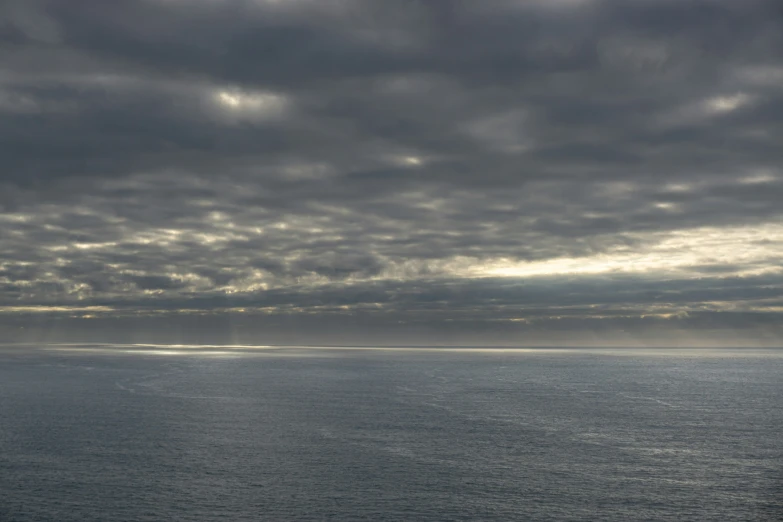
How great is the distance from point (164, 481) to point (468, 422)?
185 feet

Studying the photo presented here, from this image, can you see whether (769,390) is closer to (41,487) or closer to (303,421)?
(303,421)

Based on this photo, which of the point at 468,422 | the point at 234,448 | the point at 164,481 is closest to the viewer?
the point at 164,481

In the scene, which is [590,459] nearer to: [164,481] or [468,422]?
[468,422]

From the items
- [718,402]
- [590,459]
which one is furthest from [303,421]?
[718,402]

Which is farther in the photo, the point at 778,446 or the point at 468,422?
the point at 468,422

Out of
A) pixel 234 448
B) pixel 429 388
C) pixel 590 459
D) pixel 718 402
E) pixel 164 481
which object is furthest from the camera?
pixel 429 388

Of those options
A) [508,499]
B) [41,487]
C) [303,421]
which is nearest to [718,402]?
[303,421]

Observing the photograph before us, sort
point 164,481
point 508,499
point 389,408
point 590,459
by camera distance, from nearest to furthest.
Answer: point 508,499 < point 164,481 < point 590,459 < point 389,408

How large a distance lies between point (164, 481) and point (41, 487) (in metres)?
11.7

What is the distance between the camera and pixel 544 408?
140m

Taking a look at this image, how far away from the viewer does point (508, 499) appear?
66.9 meters

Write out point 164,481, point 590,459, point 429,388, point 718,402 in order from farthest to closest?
point 429,388, point 718,402, point 590,459, point 164,481

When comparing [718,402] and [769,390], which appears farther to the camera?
[769,390]

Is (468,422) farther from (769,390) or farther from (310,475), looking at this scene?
(769,390)
